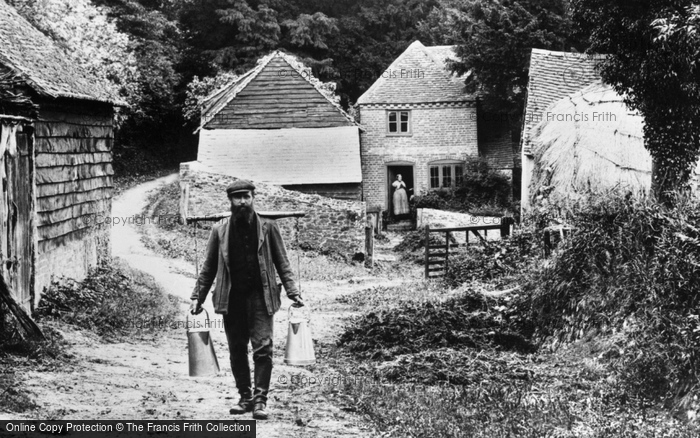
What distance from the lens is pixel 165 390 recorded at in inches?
365

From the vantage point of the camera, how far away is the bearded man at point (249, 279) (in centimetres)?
808

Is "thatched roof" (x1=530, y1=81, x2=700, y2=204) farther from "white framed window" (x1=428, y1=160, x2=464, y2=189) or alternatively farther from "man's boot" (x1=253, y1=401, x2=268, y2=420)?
"white framed window" (x1=428, y1=160, x2=464, y2=189)

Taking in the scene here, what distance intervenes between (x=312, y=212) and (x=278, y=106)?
6.97 meters

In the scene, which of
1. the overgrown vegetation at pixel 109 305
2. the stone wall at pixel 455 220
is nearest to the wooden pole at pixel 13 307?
the overgrown vegetation at pixel 109 305

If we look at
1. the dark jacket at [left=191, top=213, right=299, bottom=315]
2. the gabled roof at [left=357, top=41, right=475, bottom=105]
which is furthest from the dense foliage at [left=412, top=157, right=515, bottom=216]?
the dark jacket at [left=191, top=213, right=299, bottom=315]

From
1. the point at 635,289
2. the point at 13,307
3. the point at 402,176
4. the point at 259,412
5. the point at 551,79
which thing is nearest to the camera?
the point at 259,412

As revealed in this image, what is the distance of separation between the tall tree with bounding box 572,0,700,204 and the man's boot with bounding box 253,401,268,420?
784 cm

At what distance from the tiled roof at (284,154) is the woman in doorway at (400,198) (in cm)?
507

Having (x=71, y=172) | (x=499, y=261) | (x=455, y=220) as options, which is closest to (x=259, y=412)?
(x=71, y=172)

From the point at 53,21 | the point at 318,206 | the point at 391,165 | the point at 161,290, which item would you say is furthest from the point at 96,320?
the point at 391,165

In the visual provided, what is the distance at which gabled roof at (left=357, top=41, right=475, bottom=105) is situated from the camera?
38.4 metres

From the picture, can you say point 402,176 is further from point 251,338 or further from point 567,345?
point 251,338

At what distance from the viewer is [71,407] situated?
26.9ft

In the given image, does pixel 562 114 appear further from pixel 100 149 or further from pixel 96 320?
pixel 96 320
